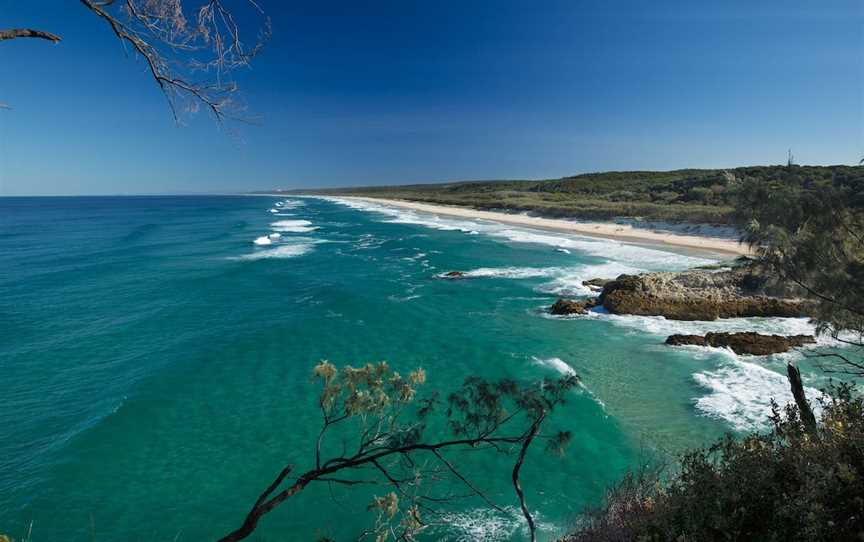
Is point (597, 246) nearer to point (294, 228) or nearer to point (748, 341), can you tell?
point (748, 341)

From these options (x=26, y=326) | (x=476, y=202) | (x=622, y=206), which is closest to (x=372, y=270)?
(x=26, y=326)

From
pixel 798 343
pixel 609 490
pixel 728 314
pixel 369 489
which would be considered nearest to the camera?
pixel 609 490

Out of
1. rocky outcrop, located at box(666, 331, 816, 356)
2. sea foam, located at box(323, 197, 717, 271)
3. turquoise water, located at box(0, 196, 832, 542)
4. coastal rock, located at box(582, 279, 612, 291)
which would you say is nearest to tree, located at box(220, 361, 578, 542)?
turquoise water, located at box(0, 196, 832, 542)

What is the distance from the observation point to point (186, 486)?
9.92 metres

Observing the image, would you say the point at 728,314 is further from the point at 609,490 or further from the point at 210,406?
the point at 210,406

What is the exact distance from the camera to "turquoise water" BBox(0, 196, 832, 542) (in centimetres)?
923

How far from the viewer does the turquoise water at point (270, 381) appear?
30.3ft

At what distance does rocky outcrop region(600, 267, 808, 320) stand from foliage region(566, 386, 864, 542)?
15.1 meters

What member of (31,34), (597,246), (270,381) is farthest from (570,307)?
(597,246)

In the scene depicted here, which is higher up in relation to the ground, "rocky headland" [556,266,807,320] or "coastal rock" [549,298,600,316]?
"rocky headland" [556,266,807,320]

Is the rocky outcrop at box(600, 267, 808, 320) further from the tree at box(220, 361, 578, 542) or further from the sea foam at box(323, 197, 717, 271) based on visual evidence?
the tree at box(220, 361, 578, 542)

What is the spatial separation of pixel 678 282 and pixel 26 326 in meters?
31.2

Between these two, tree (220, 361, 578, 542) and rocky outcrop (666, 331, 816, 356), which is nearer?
tree (220, 361, 578, 542)

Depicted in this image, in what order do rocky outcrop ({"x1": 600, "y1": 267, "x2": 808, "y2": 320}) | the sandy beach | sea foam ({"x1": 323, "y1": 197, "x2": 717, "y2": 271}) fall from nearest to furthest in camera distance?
rocky outcrop ({"x1": 600, "y1": 267, "x2": 808, "y2": 320})
sea foam ({"x1": 323, "y1": 197, "x2": 717, "y2": 271})
the sandy beach
